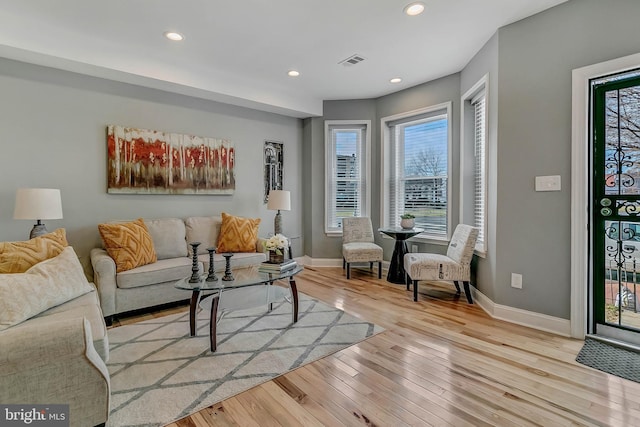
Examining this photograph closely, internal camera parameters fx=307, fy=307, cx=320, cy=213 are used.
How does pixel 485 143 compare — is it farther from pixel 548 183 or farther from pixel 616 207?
pixel 616 207

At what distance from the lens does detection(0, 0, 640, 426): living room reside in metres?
2.59

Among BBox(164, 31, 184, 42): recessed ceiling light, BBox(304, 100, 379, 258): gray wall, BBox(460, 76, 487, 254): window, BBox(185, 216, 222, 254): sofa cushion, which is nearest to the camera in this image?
BBox(164, 31, 184, 42): recessed ceiling light

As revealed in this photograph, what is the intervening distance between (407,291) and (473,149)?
6.49 ft

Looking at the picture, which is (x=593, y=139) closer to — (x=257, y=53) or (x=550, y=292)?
(x=550, y=292)

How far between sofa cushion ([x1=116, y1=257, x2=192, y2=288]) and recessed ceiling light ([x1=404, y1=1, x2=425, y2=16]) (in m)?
3.28

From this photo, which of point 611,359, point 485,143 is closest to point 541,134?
point 485,143

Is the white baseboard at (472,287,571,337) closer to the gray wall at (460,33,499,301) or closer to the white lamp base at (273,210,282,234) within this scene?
the gray wall at (460,33,499,301)

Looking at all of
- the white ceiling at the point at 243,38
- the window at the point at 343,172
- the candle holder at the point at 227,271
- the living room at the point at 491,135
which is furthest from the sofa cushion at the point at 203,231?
the window at the point at 343,172

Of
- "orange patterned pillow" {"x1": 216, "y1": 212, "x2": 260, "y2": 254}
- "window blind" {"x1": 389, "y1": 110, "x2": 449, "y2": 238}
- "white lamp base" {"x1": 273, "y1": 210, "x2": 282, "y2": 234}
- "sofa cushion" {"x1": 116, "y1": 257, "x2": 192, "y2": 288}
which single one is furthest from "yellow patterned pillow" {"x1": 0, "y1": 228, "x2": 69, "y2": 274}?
"window blind" {"x1": 389, "y1": 110, "x2": 449, "y2": 238}

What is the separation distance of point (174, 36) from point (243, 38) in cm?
68

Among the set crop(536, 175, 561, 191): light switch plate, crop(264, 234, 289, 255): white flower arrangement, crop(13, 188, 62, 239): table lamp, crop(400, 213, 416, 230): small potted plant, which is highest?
crop(536, 175, 561, 191): light switch plate

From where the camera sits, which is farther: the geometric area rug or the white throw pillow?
the geometric area rug

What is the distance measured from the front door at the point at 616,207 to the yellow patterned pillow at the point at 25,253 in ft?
14.0

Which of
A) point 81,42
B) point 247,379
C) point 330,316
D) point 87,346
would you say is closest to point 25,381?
point 87,346
